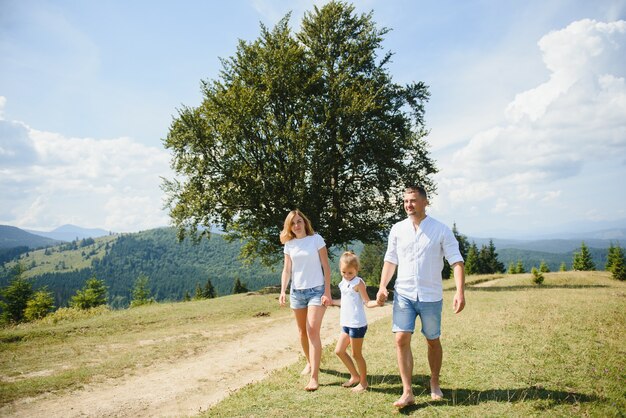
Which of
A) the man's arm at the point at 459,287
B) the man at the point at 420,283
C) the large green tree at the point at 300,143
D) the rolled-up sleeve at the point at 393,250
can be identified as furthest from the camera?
the large green tree at the point at 300,143

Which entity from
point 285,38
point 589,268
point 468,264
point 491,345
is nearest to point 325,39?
point 285,38

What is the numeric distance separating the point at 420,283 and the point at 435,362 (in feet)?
4.55

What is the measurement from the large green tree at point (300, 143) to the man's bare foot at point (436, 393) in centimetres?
1765

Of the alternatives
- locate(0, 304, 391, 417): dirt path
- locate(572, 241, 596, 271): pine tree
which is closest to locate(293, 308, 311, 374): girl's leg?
locate(0, 304, 391, 417): dirt path

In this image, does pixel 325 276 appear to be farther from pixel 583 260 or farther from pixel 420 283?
pixel 583 260

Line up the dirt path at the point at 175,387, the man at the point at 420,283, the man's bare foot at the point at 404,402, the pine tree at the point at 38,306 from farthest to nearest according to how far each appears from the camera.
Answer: the pine tree at the point at 38,306
the dirt path at the point at 175,387
the man at the point at 420,283
the man's bare foot at the point at 404,402

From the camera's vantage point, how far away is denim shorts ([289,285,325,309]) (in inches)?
268

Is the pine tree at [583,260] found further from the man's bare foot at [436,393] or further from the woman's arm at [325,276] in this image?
the woman's arm at [325,276]

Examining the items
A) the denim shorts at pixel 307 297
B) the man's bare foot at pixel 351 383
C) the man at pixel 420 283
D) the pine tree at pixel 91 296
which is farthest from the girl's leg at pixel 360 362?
the pine tree at pixel 91 296

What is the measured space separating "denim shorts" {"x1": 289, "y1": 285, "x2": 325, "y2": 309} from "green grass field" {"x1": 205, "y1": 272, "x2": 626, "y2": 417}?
1.55 meters

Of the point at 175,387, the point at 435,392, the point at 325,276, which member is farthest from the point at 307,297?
the point at 175,387

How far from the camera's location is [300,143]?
22094 millimetres

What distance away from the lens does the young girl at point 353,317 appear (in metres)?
6.29

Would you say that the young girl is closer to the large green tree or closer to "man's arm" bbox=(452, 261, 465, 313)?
"man's arm" bbox=(452, 261, 465, 313)
